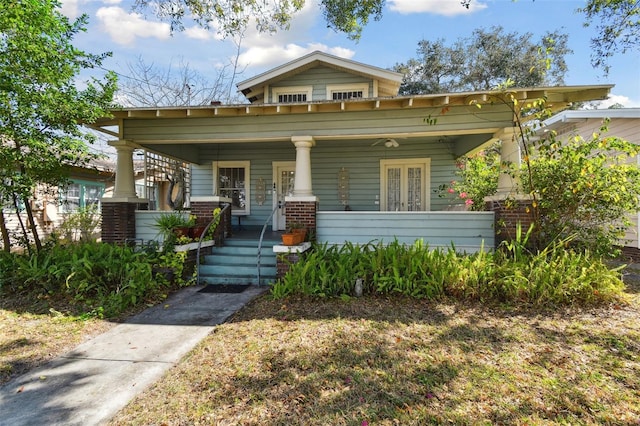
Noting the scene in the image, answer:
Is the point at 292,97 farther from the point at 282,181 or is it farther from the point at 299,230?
the point at 299,230

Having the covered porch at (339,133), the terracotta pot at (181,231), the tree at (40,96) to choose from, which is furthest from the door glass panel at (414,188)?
the tree at (40,96)

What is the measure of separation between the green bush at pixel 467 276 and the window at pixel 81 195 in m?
11.3

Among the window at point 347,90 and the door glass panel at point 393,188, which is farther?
the door glass panel at point 393,188

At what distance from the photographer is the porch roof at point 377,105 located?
554cm

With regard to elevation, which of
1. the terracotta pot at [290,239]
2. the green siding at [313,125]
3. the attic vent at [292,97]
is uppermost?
the attic vent at [292,97]

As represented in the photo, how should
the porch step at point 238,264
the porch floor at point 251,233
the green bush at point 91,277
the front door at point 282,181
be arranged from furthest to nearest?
the front door at point 282,181 < the porch floor at point 251,233 < the porch step at point 238,264 < the green bush at point 91,277

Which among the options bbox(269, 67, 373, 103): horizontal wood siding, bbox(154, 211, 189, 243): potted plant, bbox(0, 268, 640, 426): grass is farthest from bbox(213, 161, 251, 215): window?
bbox(0, 268, 640, 426): grass

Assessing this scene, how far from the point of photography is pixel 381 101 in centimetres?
595

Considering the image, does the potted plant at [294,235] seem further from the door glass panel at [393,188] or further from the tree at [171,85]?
the tree at [171,85]

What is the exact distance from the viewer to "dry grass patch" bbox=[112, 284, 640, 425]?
7.79 feet

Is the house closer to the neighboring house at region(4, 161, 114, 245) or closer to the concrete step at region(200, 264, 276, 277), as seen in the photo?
the concrete step at region(200, 264, 276, 277)

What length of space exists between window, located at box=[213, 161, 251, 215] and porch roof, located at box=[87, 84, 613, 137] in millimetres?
3086

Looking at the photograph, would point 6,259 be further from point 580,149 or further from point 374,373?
point 580,149

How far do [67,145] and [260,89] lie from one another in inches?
204
